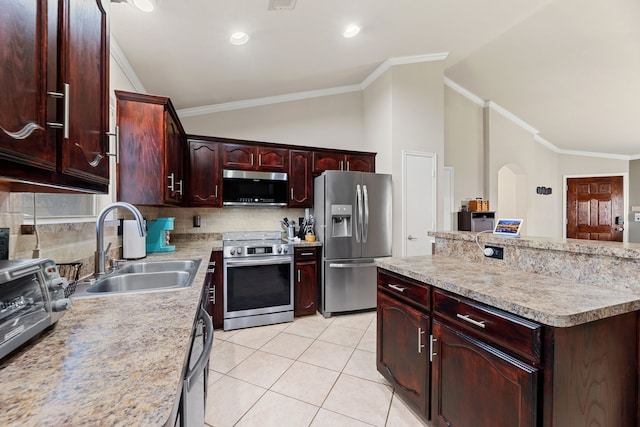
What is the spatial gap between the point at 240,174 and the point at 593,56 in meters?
4.62

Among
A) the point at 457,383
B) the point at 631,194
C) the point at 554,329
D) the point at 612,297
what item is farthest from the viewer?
the point at 631,194

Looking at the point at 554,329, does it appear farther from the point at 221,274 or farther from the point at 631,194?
the point at 631,194

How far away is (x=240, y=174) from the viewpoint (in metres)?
3.32

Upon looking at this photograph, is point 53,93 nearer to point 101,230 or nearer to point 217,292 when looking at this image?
point 101,230

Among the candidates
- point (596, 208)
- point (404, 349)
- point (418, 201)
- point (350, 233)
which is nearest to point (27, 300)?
point (404, 349)

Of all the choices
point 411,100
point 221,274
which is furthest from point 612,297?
point 411,100

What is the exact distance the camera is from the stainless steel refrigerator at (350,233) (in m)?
3.26

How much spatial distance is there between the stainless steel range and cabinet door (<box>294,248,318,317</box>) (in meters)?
0.09

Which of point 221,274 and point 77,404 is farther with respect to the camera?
point 221,274

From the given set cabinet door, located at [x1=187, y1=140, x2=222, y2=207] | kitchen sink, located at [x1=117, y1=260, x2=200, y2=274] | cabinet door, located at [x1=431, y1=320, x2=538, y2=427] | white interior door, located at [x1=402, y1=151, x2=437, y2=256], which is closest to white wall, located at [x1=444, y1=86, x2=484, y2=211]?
white interior door, located at [x1=402, y1=151, x2=437, y2=256]

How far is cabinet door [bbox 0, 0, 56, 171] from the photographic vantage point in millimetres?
608

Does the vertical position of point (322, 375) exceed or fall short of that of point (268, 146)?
it falls short

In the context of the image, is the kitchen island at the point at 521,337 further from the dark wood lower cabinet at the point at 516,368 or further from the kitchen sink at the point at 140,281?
the kitchen sink at the point at 140,281

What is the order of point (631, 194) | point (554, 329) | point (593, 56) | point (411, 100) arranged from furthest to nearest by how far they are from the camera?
1. point (631, 194)
2. point (411, 100)
3. point (593, 56)
4. point (554, 329)
